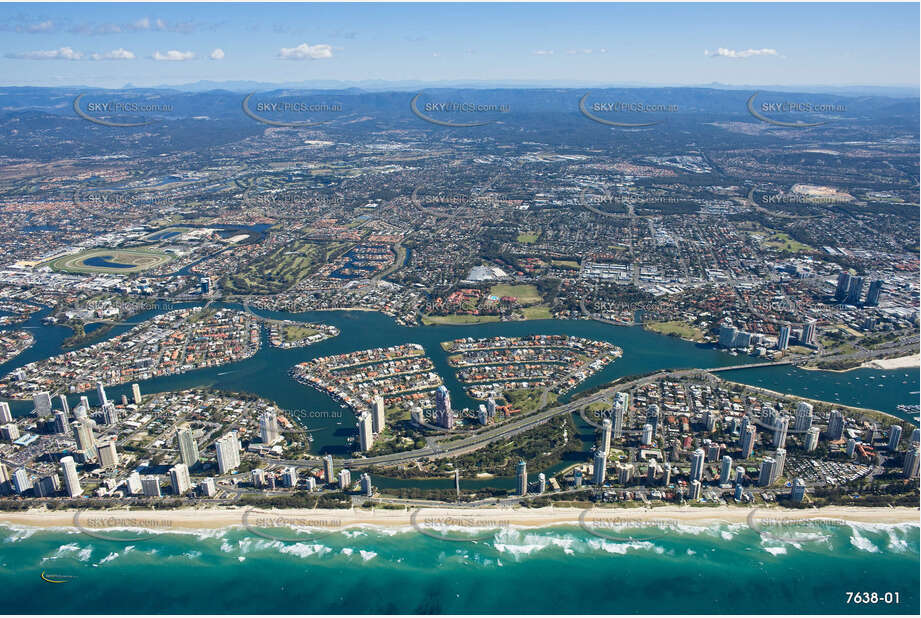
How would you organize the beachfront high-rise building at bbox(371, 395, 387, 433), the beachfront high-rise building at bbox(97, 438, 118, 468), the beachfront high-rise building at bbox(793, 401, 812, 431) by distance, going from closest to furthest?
the beachfront high-rise building at bbox(97, 438, 118, 468)
the beachfront high-rise building at bbox(371, 395, 387, 433)
the beachfront high-rise building at bbox(793, 401, 812, 431)

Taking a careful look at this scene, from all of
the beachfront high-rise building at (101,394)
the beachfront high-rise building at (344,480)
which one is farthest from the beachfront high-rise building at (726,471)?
the beachfront high-rise building at (101,394)

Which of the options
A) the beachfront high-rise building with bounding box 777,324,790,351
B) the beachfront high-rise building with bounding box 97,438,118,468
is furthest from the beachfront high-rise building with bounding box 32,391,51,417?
the beachfront high-rise building with bounding box 777,324,790,351

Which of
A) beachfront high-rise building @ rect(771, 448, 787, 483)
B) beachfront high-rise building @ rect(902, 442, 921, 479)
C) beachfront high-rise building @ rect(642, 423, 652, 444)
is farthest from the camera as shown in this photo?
beachfront high-rise building @ rect(642, 423, 652, 444)

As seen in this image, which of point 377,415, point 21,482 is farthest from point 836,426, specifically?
point 21,482

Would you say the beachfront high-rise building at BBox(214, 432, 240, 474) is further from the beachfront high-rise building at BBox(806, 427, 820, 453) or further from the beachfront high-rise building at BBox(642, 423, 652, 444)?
the beachfront high-rise building at BBox(806, 427, 820, 453)

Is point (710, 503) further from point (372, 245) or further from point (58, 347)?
point (372, 245)

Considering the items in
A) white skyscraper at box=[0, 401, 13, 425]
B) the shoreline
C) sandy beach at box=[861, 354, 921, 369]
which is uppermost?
white skyscraper at box=[0, 401, 13, 425]
